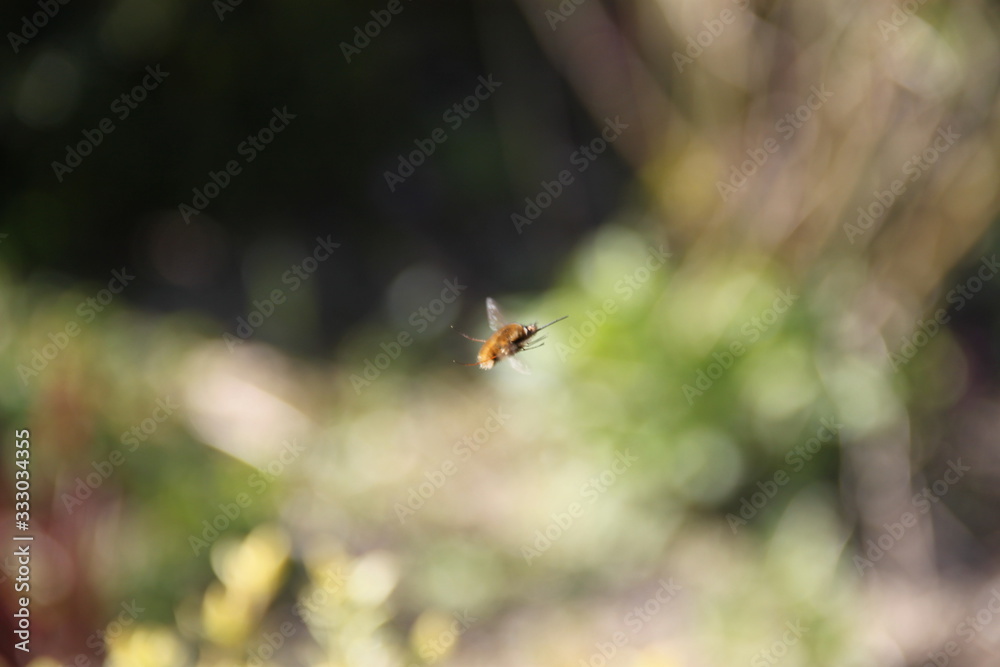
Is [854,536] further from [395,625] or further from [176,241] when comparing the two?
[176,241]

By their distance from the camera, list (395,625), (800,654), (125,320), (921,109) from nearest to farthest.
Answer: (800,654), (395,625), (921,109), (125,320)

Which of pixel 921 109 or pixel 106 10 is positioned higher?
pixel 106 10

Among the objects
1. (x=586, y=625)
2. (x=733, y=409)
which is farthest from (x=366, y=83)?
(x=586, y=625)

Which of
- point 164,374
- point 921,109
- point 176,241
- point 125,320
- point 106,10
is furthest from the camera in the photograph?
point 176,241

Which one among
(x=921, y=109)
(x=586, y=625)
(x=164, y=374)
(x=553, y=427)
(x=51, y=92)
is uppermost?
(x=51, y=92)

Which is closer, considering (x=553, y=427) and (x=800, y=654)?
(x=800, y=654)

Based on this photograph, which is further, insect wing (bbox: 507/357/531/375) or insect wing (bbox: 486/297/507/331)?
insect wing (bbox: 486/297/507/331)

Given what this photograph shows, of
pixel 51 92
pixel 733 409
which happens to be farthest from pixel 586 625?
pixel 51 92

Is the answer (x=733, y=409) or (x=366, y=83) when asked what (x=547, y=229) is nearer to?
(x=366, y=83)

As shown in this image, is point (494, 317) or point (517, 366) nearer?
point (517, 366)

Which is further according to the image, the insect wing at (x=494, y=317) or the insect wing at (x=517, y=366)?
the insect wing at (x=494, y=317)
